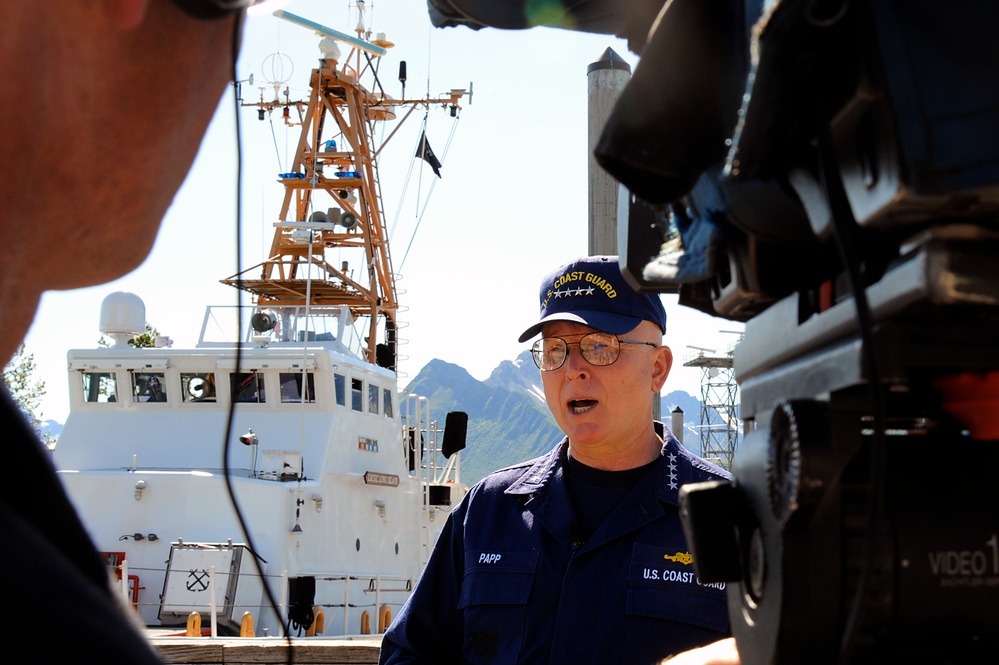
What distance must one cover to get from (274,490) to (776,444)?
1142 cm

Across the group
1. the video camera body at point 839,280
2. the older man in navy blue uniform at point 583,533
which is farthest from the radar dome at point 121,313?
the video camera body at point 839,280

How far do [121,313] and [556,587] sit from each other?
11.8m

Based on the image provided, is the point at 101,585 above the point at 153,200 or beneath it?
beneath

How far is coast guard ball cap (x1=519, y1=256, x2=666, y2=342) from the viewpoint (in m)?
2.95

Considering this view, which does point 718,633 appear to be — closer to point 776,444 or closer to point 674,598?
point 674,598

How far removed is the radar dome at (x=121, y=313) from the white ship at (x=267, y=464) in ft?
0.06

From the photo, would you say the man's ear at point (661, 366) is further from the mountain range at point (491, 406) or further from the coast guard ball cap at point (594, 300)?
the mountain range at point (491, 406)

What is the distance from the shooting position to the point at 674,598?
8.28 ft

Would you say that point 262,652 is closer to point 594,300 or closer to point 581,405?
Answer: point 581,405

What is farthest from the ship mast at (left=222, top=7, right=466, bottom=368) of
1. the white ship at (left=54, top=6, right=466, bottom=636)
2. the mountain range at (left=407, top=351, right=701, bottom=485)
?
the mountain range at (left=407, top=351, right=701, bottom=485)

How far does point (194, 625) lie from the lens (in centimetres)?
1034

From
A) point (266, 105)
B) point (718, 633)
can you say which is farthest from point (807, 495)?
point (266, 105)

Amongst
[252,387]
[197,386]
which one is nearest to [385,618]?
[252,387]

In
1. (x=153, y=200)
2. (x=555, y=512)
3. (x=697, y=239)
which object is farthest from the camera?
(x=555, y=512)
